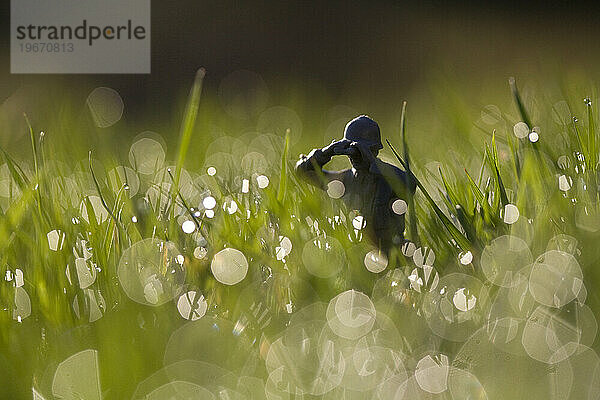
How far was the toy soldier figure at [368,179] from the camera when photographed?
673 mm

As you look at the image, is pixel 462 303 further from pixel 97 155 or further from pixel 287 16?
pixel 287 16

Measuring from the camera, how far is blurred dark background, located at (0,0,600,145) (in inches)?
81.3

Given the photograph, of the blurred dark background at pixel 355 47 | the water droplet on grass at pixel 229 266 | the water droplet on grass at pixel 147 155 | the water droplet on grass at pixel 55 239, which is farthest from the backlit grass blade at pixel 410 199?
the blurred dark background at pixel 355 47

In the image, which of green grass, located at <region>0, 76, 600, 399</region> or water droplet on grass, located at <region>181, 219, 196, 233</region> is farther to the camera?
water droplet on grass, located at <region>181, 219, 196, 233</region>

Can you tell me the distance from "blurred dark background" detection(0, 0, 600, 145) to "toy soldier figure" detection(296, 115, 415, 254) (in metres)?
1.31

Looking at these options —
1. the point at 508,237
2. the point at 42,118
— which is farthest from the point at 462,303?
the point at 42,118

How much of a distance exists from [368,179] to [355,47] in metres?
1.66

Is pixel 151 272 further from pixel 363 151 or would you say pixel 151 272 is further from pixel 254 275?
pixel 363 151

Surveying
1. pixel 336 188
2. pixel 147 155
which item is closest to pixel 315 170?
pixel 336 188

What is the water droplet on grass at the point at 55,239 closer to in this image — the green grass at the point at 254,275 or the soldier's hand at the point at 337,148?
the green grass at the point at 254,275

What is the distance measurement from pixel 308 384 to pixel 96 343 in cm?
13

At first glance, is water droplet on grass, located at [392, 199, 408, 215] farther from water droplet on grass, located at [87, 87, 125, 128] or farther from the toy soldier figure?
water droplet on grass, located at [87, 87, 125, 128]

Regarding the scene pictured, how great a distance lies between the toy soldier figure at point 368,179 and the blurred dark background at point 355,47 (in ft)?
4.30

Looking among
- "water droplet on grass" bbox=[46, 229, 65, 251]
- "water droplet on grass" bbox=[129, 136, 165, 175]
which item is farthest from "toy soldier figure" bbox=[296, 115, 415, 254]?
"water droplet on grass" bbox=[129, 136, 165, 175]
